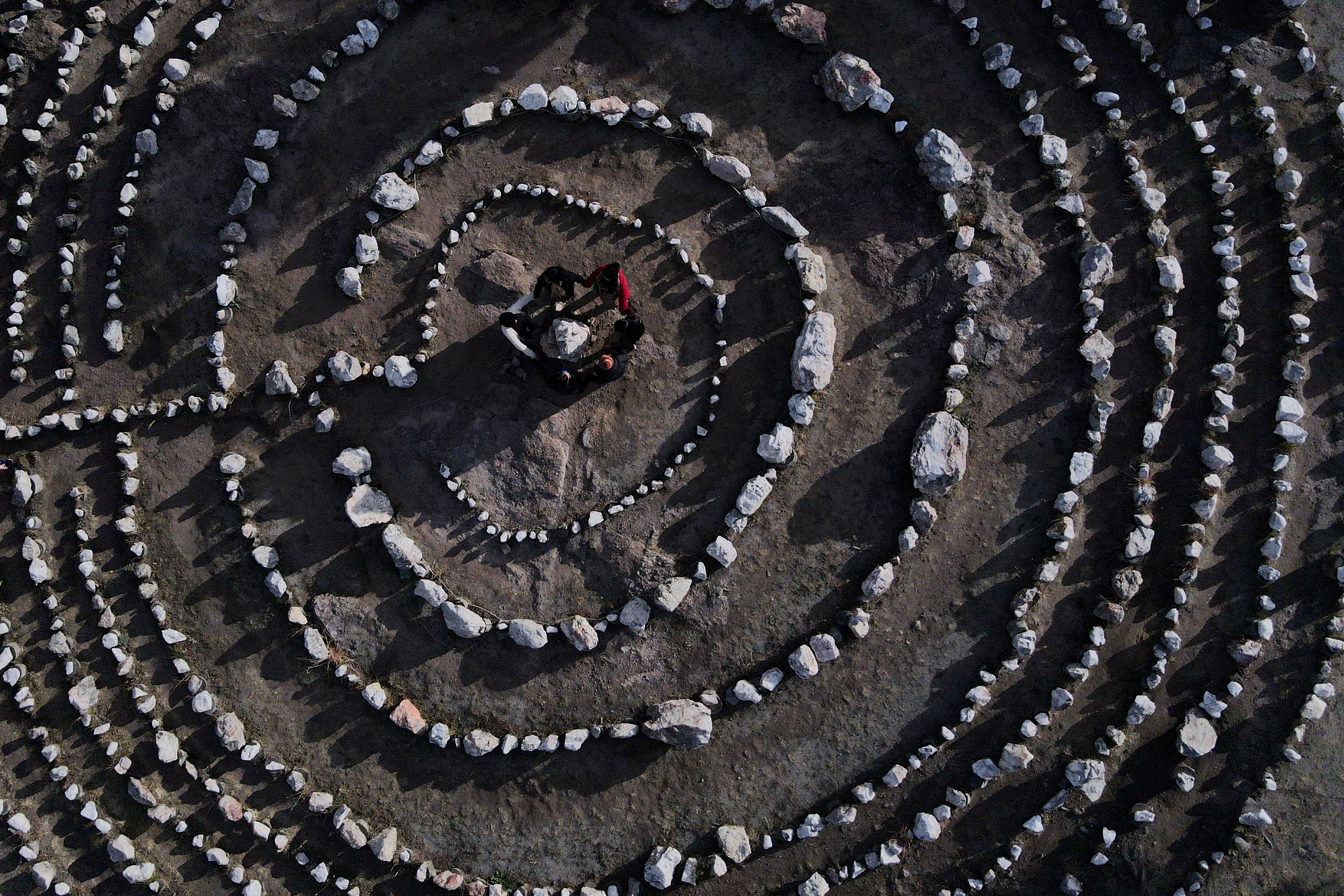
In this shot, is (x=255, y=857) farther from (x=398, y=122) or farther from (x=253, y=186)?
(x=398, y=122)

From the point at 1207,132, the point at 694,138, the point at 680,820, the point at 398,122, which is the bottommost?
the point at 680,820

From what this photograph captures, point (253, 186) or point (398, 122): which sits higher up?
point (398, 122)

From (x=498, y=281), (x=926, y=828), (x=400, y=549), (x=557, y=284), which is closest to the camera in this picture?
(x=557, y=284)

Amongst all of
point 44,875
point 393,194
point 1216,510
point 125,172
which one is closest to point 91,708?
point 44,875

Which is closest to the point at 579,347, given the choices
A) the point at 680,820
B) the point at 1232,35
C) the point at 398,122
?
the point at 398,122

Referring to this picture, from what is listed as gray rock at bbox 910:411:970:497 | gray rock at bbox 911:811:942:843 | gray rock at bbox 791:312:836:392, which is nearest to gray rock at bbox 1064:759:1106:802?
gray rock at bbox 911:811:942:843

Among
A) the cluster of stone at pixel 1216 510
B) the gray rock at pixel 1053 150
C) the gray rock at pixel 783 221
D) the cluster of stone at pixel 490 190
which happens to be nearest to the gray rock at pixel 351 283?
the cluster of stone at pixel 490 190

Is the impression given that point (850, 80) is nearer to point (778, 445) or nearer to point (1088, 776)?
point (778, 445)
